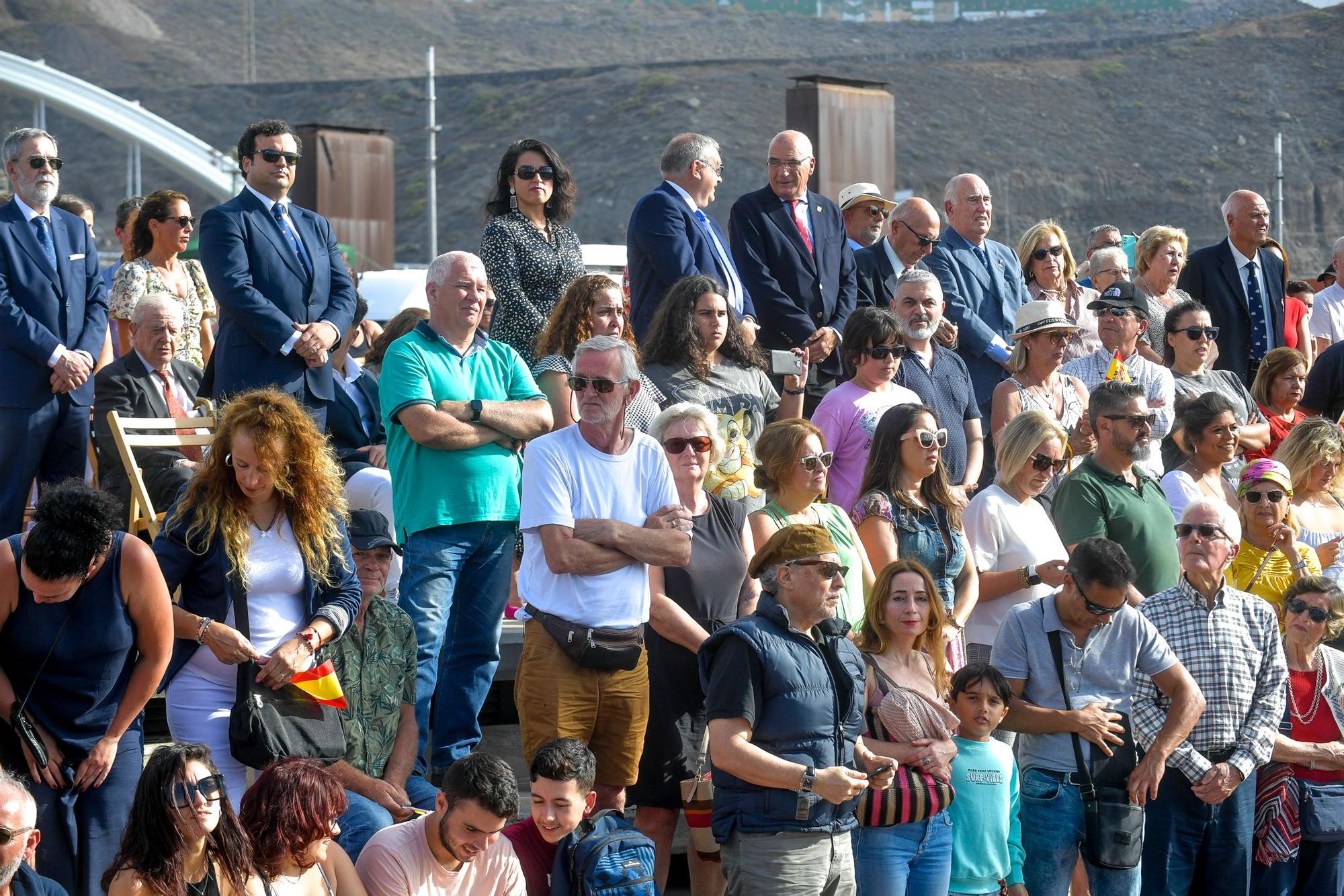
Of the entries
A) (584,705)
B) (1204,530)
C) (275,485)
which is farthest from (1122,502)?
(275,485)

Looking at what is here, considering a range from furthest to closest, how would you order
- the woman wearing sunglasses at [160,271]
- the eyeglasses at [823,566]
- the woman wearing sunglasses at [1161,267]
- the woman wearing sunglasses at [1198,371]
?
the woman wearing sunglasses at [1161,267] → the woman wearing sunglasses at [1198,371] → the woman wearing sunglasses at [160,271] → the eyeglasses at [823,566]

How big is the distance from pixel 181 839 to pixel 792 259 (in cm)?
429

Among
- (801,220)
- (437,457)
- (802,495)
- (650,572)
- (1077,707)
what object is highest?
(801,220)

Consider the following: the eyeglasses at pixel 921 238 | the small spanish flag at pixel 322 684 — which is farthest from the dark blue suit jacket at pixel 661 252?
the small spanish flag at pixel 322 684

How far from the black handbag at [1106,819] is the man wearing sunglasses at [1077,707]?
0.04ft

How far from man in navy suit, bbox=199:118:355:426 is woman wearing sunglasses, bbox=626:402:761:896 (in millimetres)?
1586

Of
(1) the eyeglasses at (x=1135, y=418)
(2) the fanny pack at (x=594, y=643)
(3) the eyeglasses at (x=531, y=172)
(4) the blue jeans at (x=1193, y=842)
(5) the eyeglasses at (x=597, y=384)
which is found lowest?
(4) the blue jeans at (x=1193, y=842)

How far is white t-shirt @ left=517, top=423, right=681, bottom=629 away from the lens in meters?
5.20

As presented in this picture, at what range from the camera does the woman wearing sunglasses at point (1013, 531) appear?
20.0ft

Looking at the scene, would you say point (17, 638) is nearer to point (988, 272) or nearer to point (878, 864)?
point (878, 864)

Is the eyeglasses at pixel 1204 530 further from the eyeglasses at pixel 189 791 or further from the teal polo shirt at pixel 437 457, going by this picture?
the eyeglasses at pixel 189 791

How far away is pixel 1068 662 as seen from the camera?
5594 mm

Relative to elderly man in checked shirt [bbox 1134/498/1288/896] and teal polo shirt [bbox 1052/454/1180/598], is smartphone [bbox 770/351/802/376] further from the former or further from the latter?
elderly man in checked shirt [bbox 1134/498/1288/896]

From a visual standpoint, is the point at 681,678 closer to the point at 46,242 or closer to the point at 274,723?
the point at 274,723
